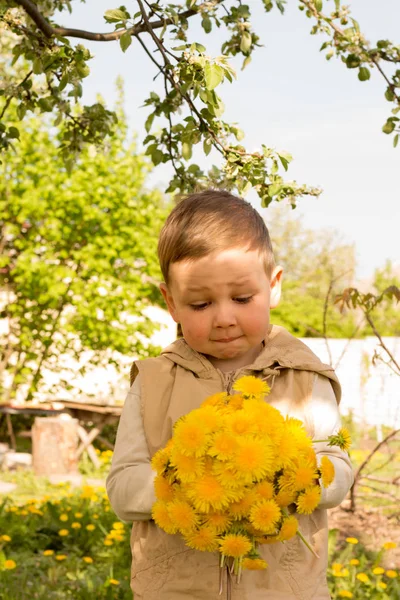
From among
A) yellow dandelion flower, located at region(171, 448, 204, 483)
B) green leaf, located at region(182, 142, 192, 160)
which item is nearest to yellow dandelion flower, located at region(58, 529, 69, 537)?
green leaf, located at region(182, 142, 192, 160)

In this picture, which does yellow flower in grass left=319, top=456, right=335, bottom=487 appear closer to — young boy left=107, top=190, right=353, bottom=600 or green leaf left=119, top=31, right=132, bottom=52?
young boy left=107, top=190, right=353, bottom=600

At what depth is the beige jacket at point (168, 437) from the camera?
170 centimetres

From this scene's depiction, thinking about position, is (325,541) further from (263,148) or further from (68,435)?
(68,435)

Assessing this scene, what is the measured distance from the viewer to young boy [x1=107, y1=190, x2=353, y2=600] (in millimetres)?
1711

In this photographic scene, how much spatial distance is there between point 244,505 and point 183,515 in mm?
124

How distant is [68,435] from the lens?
888 cm

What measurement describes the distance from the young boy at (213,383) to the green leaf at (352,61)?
177 cm

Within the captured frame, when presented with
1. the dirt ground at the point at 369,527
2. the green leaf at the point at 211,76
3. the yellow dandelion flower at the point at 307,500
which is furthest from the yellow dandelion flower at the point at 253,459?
the dirt ground at the point at 369,527

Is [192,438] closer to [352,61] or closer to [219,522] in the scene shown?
[219,522]

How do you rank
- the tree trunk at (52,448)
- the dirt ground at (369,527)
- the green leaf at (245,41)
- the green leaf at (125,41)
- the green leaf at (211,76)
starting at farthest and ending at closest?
the tree trunk at (52,448) → the dirt ground at (369,527) → the green leaf at (245,41) → the green leaf at (125,41) → the green leaf at (211,76)

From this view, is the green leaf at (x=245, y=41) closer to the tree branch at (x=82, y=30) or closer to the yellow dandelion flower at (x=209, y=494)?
the tree branch at (x=82, y=30)

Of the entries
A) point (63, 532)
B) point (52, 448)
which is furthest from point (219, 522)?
point (52, 448)

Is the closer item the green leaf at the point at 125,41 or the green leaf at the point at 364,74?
the green leaf at the point at 125,41

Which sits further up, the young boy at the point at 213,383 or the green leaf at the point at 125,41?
the green leaf at the point at 125,41
